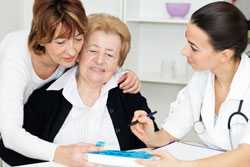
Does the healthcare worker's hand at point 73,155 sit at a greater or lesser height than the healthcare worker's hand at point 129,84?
lesser

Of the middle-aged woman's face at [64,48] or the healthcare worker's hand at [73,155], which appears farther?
the middle-aged woman's face at [64,48]

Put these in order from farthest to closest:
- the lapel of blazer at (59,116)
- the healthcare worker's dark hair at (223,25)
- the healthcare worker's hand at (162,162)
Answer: the lapel of blazer at (59,116) → the healthcare worker's dark hair at (223,25) → the healthcare worker's hand at (162,162)

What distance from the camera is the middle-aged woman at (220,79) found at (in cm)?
170

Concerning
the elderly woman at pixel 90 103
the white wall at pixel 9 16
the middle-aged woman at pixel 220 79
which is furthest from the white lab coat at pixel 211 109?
the white wall at pixel 9 16

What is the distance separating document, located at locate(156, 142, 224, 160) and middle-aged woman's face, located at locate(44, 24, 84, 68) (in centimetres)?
52

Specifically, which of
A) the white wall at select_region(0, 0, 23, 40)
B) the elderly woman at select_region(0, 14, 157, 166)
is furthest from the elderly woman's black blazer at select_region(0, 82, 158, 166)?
the white wall at select_region(0, 0, 23, 40)

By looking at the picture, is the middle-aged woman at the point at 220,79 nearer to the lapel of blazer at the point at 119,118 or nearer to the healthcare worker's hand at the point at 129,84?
the lapel of blazer at the point at 119,118

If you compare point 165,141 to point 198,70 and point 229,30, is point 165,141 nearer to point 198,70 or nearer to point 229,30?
point 198,70

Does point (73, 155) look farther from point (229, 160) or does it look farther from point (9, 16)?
point (9, 16)

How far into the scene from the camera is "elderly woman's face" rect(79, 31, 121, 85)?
192 cm

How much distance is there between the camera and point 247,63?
1.77m

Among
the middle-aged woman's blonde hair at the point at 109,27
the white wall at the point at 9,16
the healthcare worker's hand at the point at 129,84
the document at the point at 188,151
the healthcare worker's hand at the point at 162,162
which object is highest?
the middle-aged woman's blonde hair at the point at 109,27

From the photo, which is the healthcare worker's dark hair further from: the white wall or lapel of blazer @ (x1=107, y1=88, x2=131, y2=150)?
the white wall

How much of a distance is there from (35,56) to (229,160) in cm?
88
